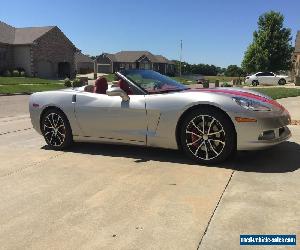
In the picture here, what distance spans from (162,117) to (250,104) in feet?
3.82

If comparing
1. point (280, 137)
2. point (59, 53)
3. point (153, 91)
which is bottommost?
point (280, 137)

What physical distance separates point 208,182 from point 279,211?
1063 millimetres

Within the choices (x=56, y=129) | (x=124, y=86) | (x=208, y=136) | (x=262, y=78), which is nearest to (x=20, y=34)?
(x=262, y=78)

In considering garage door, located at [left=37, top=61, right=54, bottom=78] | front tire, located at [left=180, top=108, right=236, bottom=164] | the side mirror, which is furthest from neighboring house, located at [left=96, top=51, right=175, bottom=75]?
front tire, located at [left=180, top=108, right=236, bottom=164]

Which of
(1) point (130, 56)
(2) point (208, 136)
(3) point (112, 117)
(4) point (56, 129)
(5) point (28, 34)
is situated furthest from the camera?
(1) point (130, 56)

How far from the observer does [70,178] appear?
4.84m

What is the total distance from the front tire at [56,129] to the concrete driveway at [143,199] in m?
0.41

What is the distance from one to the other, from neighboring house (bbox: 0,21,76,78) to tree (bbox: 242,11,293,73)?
1090 inches

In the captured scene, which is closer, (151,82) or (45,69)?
(151,82)

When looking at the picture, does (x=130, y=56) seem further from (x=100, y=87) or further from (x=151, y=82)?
(x=151, y=82)

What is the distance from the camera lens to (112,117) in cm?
589

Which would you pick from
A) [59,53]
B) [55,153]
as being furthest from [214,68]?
[55,153]

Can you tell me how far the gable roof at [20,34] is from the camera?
52.0 metres

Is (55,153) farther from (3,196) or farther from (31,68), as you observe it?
(31,68)
